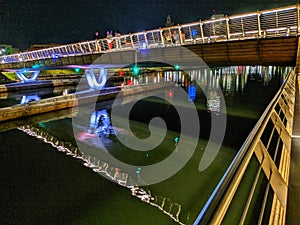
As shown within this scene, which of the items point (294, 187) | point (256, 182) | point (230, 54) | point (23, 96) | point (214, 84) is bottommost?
point (214, 84)

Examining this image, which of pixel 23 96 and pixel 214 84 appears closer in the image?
pixel 23 96

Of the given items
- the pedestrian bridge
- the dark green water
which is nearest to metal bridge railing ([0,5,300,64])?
the pedestrian bridge

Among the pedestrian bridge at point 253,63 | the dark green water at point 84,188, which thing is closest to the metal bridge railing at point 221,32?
the pedestrian bridge at point 253,63

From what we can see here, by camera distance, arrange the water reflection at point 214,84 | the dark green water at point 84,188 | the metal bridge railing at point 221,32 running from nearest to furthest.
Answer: the dark green water at point 84,188, the metal bridge railing at point 221,32, the water reflection at point 214,84

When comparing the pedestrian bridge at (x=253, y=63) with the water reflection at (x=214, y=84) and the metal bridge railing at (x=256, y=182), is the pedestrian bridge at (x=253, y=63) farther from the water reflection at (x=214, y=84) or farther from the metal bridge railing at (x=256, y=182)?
the water reflection at (x=214, y=84)

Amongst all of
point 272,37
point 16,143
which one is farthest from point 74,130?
point 272,37

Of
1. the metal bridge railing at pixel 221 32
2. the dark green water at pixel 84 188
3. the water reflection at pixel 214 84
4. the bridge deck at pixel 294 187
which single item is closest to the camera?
the bridge deck at pixel 294 187

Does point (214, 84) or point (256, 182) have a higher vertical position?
point (256, 182)

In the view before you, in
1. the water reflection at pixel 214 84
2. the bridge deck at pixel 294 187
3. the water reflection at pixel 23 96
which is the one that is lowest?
the water reflection at pixel 214 84

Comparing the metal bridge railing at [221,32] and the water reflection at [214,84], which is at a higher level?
the metal bridge railing at [221,32]

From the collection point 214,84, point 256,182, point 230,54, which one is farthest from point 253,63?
point 214,84

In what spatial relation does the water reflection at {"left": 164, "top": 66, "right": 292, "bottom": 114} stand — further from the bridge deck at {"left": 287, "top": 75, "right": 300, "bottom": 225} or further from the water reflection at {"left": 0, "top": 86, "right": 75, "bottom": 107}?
the water reflection at {"left": 0, "top": 86, "right": 75, "bottom": 107}

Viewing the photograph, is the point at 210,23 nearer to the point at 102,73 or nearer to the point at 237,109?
the point at 237,109

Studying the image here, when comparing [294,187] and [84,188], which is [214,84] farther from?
[294,187]
